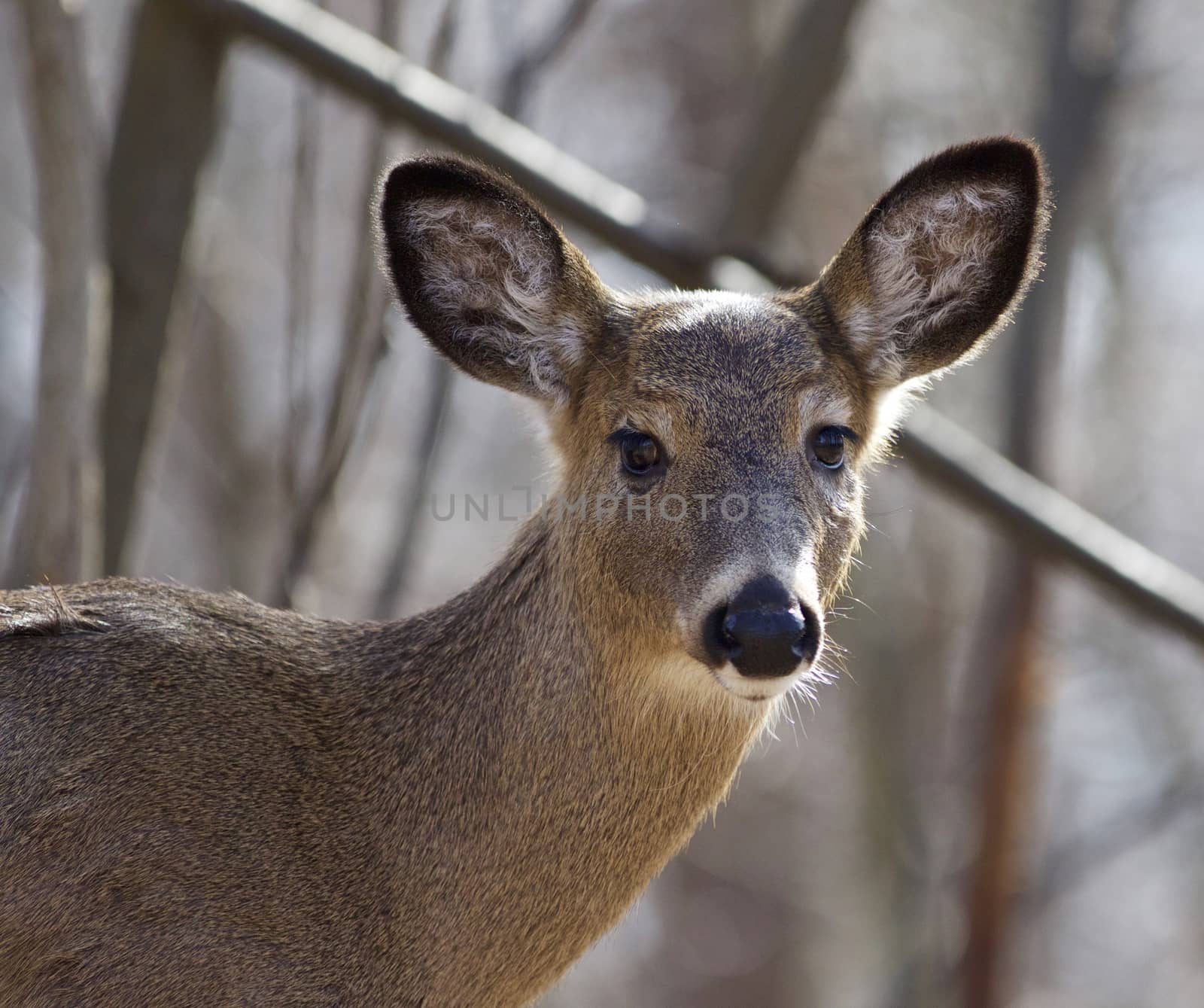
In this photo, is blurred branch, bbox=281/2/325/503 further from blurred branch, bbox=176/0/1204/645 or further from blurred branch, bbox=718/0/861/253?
blurred branch, bbox=718/0/861/253

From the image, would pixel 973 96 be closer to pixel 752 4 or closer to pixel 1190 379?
pixel 752 4

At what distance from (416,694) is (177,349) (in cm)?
313

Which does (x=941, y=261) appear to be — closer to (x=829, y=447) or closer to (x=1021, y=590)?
(x=829, y=447)

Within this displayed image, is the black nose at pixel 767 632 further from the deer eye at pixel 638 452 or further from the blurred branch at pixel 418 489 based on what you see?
the blurred branch at pixel 418 489

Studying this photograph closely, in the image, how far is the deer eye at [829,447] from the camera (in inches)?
179

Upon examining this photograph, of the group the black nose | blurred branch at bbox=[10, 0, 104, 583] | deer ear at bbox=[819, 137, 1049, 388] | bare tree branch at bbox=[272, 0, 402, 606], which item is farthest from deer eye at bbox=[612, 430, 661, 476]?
bare tree branch at bbox=[272, 0, 402, 606]

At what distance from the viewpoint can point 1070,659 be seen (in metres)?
17.4

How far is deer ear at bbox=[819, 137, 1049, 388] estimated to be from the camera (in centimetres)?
486

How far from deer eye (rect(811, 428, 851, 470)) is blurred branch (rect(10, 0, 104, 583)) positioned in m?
2.79

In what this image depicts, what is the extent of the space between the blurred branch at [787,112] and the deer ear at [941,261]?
2.50 meters

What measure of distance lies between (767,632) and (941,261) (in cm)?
194

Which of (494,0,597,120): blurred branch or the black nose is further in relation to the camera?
(494,0,597,120): blurred branch

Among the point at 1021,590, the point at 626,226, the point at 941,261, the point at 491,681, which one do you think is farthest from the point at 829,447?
the point at 1021,590

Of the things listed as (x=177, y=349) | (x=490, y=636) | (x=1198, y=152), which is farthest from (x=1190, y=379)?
(x=490, y=636)
